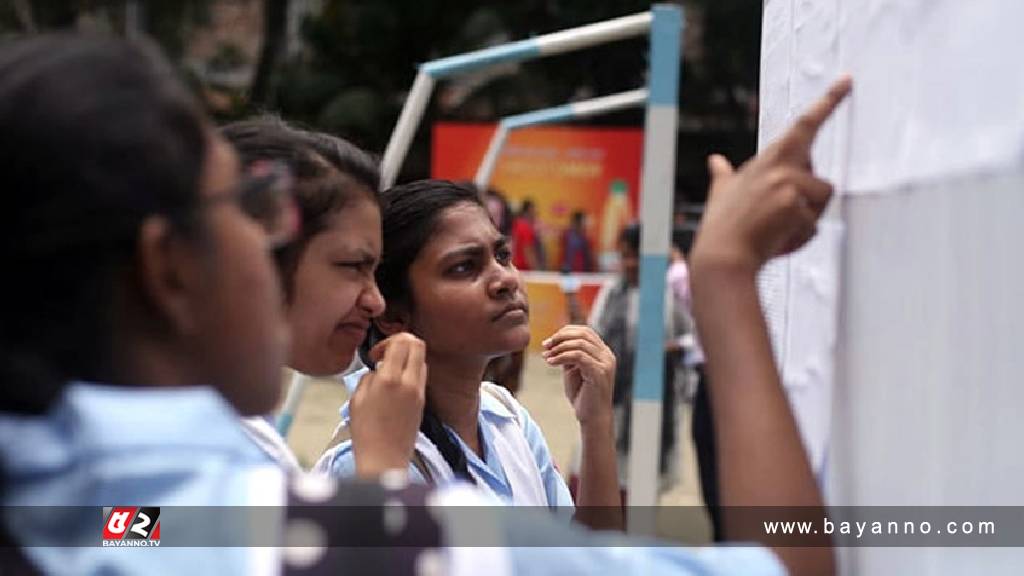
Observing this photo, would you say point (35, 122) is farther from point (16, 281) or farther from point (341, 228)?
point (341, 228)

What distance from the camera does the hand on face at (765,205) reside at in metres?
1.10

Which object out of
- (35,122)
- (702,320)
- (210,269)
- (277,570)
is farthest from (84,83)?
(702,320)

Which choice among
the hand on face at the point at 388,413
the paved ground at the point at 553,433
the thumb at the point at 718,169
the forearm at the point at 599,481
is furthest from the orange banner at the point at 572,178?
the thumb at the point at 718,169

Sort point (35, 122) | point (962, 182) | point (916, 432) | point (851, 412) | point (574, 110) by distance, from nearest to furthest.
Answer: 1. point (35, 122)
2. point (962, 182)
3. point (916, 432)
4. point (851, 412)
5. point (574, 110)

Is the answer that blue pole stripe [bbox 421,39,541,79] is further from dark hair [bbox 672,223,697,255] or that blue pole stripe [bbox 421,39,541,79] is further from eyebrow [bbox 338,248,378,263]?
dark hair [bbox 672,223,697,255]

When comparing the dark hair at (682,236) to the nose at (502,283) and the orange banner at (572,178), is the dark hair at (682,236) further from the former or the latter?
the nose at (502,283)

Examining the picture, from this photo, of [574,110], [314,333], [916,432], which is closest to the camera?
[916,432]

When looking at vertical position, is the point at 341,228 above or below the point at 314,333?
above

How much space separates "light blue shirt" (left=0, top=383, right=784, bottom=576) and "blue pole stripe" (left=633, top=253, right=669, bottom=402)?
118 inches

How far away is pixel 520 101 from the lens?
15508mm

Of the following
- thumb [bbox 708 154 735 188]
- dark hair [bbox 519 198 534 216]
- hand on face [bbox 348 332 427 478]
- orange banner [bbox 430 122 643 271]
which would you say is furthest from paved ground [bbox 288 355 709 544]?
thumb [bbox 708 154 735 188]

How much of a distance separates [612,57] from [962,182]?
1463cm

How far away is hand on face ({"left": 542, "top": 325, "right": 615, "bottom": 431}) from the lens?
6.79 ft

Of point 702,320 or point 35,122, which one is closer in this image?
point 35,122
